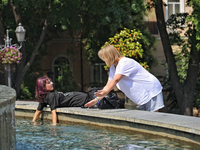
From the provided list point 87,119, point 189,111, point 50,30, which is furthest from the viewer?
point 50,30

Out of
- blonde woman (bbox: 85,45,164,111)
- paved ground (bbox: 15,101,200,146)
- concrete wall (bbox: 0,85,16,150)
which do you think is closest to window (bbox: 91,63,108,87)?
paved ground (bbox: 15,101,200,146)

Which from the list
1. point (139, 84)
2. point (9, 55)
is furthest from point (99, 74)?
point (139, 84)

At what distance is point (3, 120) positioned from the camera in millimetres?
3680

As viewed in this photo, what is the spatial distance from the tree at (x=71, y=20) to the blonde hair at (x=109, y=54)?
10.3 m

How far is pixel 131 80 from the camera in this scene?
5250mm

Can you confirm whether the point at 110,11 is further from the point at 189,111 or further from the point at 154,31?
the point at 154,31

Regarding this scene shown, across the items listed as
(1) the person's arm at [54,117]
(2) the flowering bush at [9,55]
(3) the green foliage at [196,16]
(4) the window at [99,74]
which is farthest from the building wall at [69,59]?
(1) the person's arm at [54,117]

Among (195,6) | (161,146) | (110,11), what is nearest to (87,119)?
(161,146)

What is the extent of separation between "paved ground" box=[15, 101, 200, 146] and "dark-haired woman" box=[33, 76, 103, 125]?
0.23 metres

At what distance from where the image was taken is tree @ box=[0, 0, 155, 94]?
15680 mm

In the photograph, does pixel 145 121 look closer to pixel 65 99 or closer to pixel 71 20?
pixel 65 99

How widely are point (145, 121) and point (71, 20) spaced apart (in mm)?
13131

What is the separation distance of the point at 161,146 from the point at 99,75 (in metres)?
20.3

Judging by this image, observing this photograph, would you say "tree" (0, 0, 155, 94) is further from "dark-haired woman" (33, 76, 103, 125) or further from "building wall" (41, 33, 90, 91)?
"dark-haired woman" (33, 76, 103, 125)
